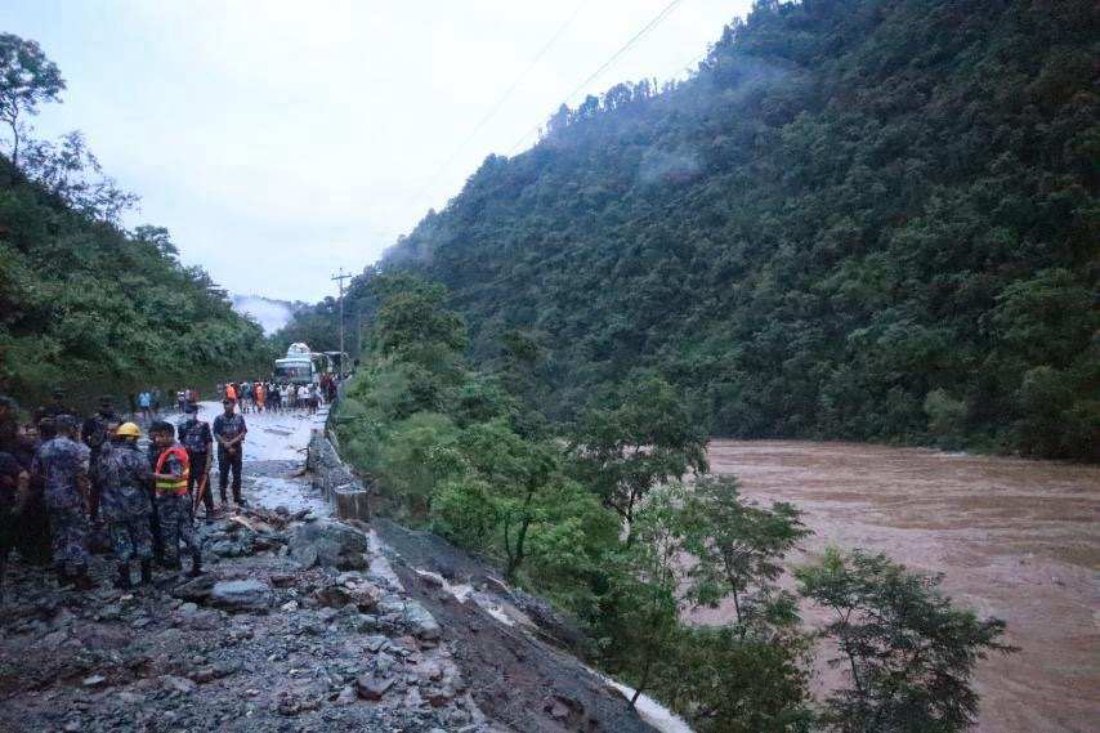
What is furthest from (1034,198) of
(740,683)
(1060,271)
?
(740,683)

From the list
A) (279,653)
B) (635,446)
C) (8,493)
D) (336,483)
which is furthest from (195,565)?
(635,446)

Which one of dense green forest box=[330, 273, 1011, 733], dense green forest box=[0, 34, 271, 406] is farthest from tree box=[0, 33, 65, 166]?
dense green forest box=[330, 273, 1011, 733]

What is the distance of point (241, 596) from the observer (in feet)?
23.5

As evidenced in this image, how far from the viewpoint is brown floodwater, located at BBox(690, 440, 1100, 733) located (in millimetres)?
13461

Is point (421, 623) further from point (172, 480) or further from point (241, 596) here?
point (172, 480)

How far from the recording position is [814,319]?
197ft

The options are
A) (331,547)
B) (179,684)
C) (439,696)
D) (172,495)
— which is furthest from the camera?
(331,547)

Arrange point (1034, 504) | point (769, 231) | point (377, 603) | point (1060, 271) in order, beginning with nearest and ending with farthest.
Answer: point (377, 603)
point (1034, 504)
point (1060, 271)
point (769, 231)

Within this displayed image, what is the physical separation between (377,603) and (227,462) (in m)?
5.11

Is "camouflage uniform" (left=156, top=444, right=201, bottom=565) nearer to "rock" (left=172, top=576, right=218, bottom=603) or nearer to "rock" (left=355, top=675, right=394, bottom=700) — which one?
"rock" (left=172, top=576, right=218, bottom=603)

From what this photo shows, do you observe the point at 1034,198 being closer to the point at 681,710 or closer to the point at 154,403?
the point at 681,710

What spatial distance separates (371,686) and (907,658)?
9.36 meters

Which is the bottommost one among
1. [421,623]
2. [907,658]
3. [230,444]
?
[907,658]

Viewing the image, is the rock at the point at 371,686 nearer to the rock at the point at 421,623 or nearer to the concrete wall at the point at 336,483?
the rock at the point at 421,623
